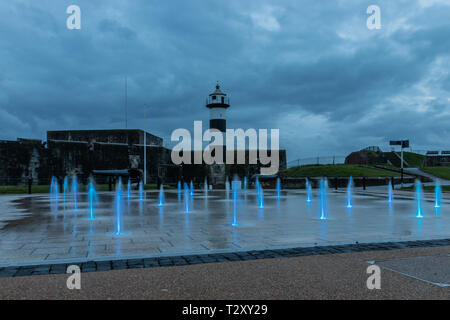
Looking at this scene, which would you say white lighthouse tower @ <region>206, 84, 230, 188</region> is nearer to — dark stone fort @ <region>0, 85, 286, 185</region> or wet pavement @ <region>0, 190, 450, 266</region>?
dark stone fort @ <region>0, 85, 286, 185</region>

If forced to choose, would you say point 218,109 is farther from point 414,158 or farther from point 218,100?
point 414,158

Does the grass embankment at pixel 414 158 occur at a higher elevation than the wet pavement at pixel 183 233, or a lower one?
higher

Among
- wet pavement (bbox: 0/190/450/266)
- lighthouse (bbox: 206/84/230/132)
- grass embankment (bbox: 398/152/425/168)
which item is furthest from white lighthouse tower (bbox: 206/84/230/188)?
wet pavement (bbox: 0/190/450/266)

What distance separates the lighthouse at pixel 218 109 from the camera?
135 ft

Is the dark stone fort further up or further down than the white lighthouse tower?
further down

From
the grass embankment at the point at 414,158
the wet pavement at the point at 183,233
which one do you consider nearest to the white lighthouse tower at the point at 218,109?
the grass embankment at the point at 414,158

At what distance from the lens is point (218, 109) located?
1635 inches

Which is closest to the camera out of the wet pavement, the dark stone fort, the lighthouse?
the wet pavement

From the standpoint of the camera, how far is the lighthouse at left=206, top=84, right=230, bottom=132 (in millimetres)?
41125

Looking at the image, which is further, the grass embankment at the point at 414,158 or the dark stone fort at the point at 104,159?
the grass embankment at the point at 414,158

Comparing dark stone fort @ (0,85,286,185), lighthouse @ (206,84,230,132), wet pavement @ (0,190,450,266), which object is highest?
lighthouse @ (206,84,230,132)

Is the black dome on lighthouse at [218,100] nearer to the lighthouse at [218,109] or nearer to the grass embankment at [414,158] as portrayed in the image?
the lighthouse at [218,109]

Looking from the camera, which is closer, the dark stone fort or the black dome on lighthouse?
the dark stone fort
